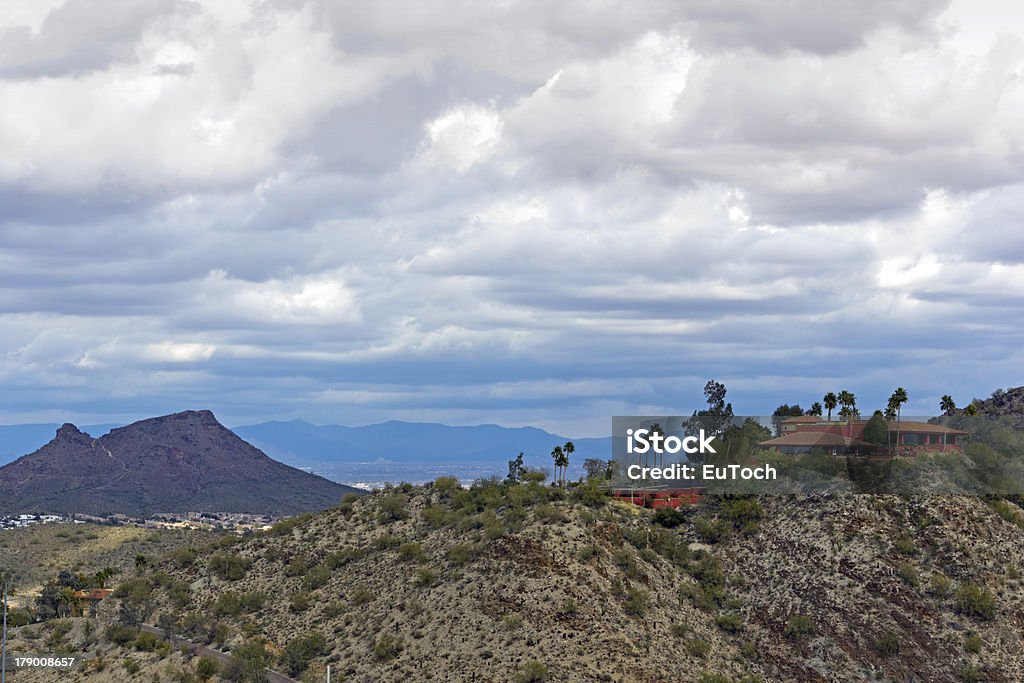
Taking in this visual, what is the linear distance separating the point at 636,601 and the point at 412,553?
2100 centimetres

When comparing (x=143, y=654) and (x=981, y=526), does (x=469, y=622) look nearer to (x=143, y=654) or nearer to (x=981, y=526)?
(x=143, y=654)

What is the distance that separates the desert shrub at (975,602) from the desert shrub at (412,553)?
4265 centimetres

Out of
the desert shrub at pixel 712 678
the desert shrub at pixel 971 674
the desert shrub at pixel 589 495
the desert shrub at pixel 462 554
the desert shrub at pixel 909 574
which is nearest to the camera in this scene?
the desert shrub at pixel 712 678

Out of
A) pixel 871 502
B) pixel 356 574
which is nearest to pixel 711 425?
pixel 871 502

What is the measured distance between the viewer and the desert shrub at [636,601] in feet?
314

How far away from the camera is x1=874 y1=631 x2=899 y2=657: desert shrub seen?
94.1 metres

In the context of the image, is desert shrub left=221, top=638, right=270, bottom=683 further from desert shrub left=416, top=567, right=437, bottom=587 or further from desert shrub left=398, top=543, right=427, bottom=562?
desert shrub left=398, top=543, right=427, bottom=562

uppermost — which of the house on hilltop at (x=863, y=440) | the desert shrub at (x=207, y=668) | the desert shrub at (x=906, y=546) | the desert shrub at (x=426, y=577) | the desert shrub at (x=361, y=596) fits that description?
the house on hilltop at (x=863, y=440)

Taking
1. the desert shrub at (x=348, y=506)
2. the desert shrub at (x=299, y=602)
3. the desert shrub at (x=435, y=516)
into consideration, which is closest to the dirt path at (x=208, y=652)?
the desert shrub at (x=299, y=602)

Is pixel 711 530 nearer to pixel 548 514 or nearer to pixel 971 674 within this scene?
pixel 548 514

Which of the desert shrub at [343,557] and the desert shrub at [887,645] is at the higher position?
the desert shrub at [343,557]

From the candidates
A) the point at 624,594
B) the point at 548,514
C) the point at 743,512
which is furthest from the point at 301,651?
the point at 743,512

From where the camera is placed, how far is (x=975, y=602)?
9788cm

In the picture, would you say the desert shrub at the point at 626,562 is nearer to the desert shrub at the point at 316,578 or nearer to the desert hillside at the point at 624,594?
the desert hillside at the point at 624,594
